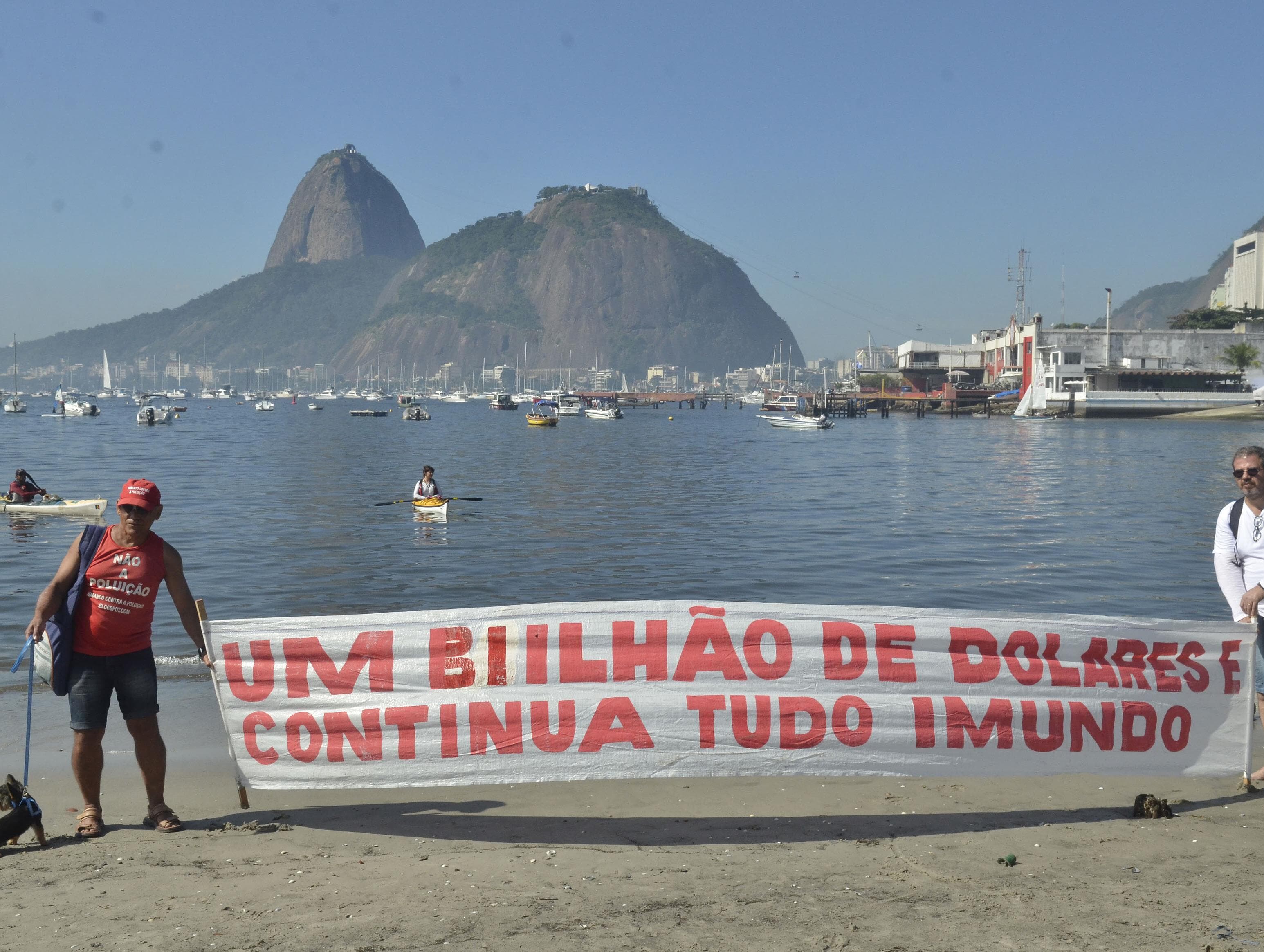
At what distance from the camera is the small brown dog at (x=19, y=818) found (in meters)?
5.96

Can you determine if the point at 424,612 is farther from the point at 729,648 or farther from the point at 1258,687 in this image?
the point at 1258,687

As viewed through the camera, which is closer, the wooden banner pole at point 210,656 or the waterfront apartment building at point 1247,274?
the wooden banner pole at point 210,656

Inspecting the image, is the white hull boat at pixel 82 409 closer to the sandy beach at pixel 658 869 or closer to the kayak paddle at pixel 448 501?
the kayak paddle at pixel 448 501

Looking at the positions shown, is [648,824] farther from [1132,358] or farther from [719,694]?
[1132,358]

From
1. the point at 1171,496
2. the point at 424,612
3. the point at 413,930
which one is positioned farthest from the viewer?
the point at 1171,496

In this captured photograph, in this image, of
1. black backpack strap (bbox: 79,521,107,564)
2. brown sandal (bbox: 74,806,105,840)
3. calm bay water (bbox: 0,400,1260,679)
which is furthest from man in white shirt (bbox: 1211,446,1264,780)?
brown sandal (bbox: 74,806,105,840)

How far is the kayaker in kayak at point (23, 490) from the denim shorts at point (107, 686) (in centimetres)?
2550

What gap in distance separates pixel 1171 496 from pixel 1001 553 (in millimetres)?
17152

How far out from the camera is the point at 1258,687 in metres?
6.82

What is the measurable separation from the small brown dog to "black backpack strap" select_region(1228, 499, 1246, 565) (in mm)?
7354

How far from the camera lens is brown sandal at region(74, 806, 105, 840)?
20.6 ft

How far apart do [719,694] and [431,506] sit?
21912mm

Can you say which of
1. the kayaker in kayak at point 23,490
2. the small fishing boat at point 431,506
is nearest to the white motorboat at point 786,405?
the small fishing boat at point 431,506

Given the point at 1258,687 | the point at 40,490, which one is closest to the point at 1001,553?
the point at 1258,687
